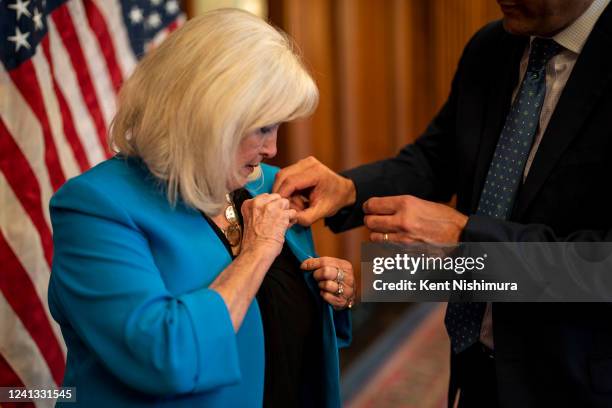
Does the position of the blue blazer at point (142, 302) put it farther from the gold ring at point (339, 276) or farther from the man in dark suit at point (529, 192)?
the man in dark suit at point (529, 192)

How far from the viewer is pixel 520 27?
1747 millimetres

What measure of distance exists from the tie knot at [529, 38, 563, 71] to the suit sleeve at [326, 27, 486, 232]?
0.32m

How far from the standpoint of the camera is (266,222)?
148 centimetres

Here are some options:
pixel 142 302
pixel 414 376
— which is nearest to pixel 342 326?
pixel 142 302

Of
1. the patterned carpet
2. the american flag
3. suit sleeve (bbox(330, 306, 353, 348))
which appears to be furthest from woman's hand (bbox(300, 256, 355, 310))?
the patterned carpet

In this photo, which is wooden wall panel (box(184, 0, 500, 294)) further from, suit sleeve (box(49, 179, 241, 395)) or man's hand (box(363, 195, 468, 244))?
suit sleeve (box(49, 179, 241, 395))

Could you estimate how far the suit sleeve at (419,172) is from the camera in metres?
2.08

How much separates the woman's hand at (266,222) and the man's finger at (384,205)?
0.25 metres

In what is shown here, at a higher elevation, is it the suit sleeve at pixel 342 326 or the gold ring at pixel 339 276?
the gold ring at pixel 339 276

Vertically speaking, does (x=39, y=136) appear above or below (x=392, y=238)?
above

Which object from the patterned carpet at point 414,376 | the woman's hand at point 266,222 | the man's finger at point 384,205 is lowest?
the patterned carpet at point 414,376

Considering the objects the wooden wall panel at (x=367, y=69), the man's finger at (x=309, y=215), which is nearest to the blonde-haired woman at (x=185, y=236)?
the man's finger at (x=309, y=215)

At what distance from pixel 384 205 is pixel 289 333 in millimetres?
413

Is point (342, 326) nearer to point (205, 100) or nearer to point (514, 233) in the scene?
point (514, 233)
